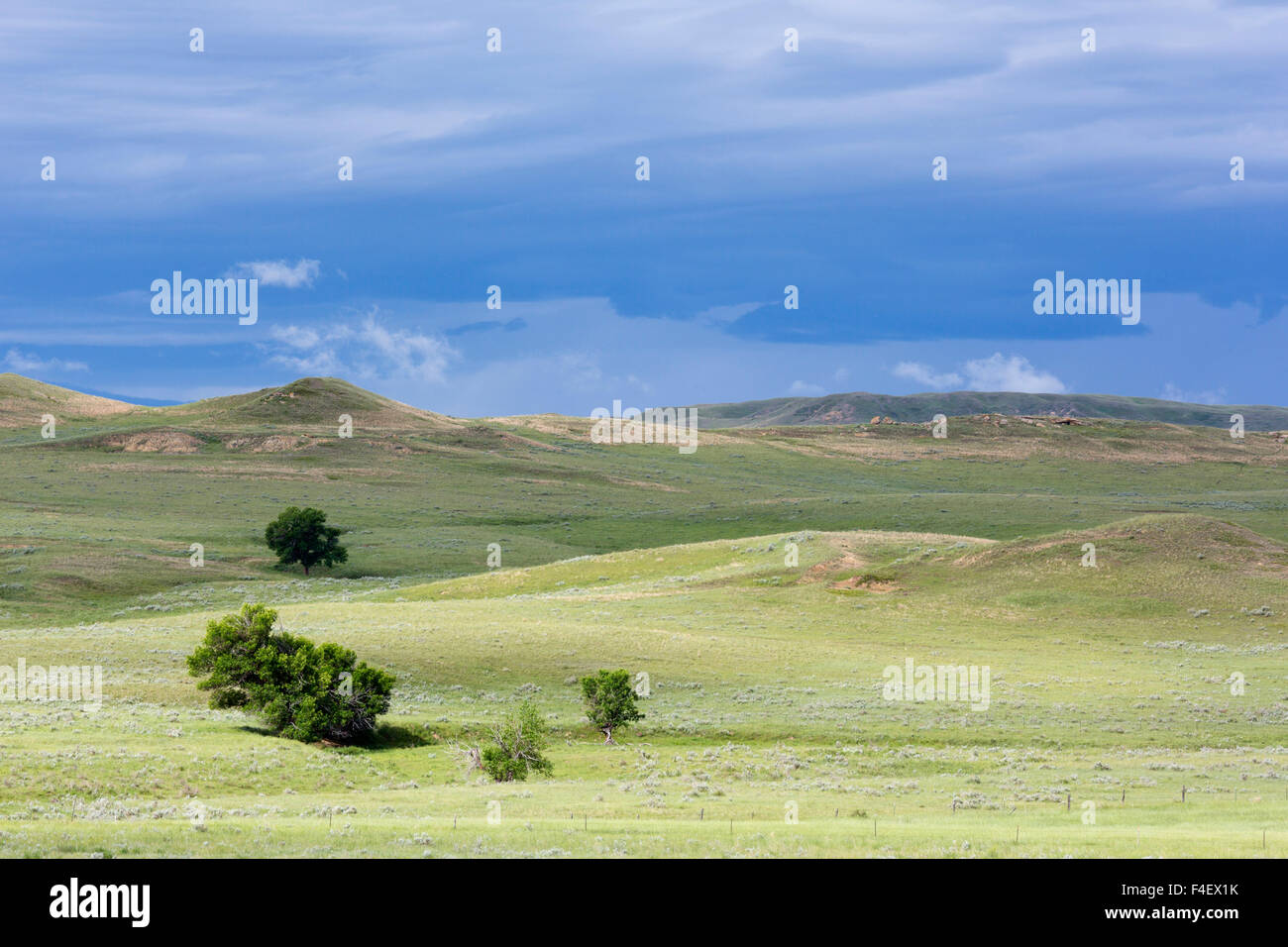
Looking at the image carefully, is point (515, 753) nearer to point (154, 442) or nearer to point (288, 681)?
point (288, 681)

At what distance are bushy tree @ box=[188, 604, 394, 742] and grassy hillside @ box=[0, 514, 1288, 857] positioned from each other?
3.56 ft

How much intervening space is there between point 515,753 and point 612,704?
23.1ft

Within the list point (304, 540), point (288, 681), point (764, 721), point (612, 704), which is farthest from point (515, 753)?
point (304, 540)

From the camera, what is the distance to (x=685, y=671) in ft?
161

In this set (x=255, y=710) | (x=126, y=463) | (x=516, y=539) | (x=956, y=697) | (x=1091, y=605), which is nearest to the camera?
(x=255, y=710)

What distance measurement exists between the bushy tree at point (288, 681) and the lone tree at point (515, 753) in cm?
486

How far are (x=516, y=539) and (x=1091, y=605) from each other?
55631 millimetres

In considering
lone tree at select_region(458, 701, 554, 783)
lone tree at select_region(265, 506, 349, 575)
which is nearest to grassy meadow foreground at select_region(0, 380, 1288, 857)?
lone tree at select_region(458, 701, 554, 783)

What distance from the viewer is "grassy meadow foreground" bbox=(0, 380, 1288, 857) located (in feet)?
80.1

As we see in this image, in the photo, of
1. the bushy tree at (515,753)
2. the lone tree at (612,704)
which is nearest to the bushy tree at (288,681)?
the bushy tree at (515,753)

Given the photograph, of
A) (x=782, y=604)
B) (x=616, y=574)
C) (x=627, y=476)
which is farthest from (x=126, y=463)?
(x=782, y=604)

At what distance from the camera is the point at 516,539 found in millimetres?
107500

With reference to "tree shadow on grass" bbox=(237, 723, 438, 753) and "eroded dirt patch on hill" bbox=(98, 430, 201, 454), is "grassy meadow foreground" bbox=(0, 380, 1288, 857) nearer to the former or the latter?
"tree shadow on grass" bbox=(237, 723, 438, 753)
